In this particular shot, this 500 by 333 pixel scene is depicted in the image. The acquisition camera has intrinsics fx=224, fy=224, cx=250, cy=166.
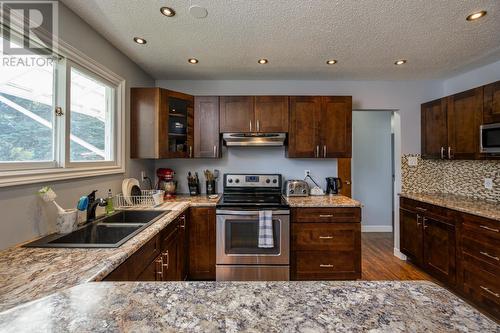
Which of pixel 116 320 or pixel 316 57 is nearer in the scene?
pixel 116 320

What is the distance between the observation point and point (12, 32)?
1.30 meters

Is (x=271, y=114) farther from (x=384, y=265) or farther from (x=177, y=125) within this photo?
(x=384, y=265)

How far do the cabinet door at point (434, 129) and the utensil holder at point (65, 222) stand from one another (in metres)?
3.77

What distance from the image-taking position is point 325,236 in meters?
2.41

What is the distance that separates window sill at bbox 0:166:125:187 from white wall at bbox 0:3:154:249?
5cm

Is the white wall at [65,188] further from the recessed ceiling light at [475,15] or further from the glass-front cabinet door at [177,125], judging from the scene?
the recessed ceiling light at [475,15]

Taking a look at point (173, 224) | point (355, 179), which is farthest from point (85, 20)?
point (355, 179)

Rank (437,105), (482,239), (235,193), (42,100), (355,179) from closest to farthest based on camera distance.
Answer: (42,100), (482,239), (437,105), (235,193), (355,179)

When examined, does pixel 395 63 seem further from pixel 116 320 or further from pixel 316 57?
pixel 116 320

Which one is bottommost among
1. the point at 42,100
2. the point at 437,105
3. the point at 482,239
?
the point at 482,239

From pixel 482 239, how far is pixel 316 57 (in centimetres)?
227

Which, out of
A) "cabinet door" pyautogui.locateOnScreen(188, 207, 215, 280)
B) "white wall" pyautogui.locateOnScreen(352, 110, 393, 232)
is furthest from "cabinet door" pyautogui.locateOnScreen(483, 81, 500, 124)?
"cabinet door" pyautogui.locateOnScreen(188, 207, 215, 280)

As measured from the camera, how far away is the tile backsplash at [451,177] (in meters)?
2.53

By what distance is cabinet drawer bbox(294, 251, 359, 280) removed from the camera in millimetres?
2404
